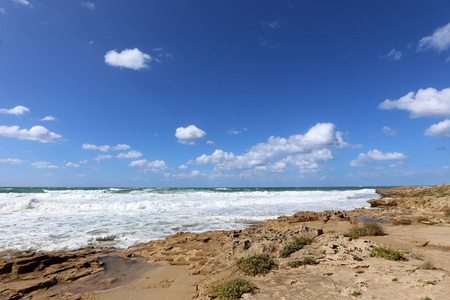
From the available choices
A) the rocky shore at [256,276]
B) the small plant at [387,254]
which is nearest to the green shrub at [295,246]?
the rocky shore at [256,276]

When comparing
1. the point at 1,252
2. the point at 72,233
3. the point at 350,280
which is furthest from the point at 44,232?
the point at 350,280

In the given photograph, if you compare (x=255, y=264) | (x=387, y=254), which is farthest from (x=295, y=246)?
(x=387, y=254)

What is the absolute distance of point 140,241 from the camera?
12305mm

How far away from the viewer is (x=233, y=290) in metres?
5.25

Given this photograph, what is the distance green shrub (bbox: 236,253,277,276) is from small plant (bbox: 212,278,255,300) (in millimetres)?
949

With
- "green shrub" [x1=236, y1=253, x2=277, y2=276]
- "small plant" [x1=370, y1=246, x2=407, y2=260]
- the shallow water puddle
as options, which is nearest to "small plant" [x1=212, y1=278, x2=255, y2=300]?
"green shrub" [x1=236, y1=253, x2=277, y2=276]

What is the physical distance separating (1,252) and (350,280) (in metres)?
14.0

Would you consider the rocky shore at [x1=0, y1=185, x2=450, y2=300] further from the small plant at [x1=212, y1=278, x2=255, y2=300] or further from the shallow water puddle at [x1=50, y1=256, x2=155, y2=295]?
the small plant at [x1=212, y1=278, x2=255, y2=300]

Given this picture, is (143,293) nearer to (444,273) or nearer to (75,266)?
(75,266)

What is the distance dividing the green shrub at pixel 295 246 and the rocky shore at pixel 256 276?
0.04 meters

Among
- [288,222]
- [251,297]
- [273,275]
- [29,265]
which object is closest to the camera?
[251,297]

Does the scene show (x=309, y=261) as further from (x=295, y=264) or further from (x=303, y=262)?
(x=295, y=264)

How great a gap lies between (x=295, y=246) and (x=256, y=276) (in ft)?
7.33

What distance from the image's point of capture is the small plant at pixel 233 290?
202 inches
